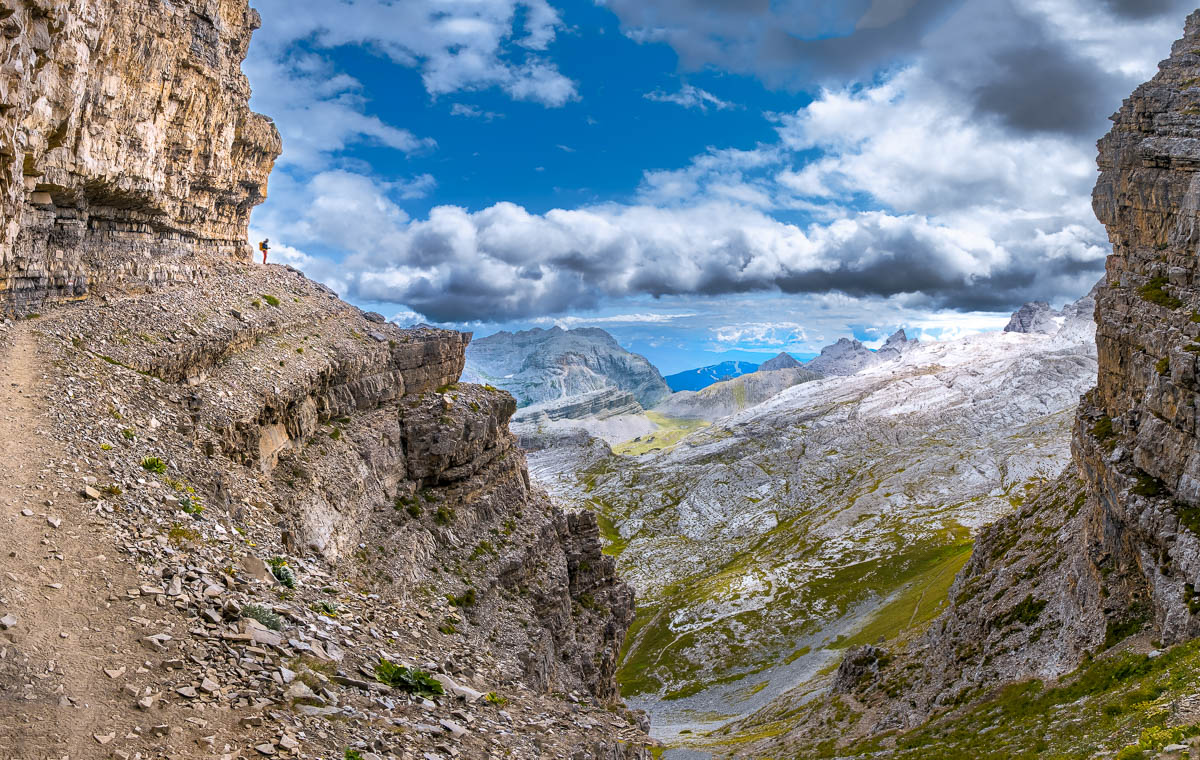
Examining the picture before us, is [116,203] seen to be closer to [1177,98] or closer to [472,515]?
[472,515]

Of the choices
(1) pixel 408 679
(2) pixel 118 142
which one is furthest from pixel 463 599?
(2) pixel 118 142

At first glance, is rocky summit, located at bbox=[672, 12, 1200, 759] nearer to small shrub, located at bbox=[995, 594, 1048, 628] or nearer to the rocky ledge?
small shrub, located at bbox=[995, 594, 1048, 628]

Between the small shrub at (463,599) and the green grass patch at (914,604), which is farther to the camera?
the green grass patch at (914,604)

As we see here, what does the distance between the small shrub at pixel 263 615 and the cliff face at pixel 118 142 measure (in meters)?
25.2

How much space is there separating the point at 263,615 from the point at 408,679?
18.4 feet

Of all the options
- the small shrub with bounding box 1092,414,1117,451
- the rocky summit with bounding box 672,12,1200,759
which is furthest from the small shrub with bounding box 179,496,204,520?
the small shrub with bounding box 1092,414,1117,451

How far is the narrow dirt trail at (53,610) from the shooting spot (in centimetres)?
1596

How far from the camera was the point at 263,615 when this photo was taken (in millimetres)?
22281

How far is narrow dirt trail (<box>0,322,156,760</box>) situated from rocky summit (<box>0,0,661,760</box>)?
71mm

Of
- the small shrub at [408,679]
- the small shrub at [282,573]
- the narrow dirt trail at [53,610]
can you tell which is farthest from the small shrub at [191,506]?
the small shrub at [408,679]

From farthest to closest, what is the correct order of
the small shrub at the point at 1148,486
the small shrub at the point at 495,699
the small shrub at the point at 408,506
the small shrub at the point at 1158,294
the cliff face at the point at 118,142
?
the small shrub at the point at 1158,294
the small shrub at the point at 408,506
the small shrub at the point at 1148,486
the cliff face at the point at 118,142
the small shrub at the point at 495,699

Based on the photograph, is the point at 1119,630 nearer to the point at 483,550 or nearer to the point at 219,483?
the point at 483,550

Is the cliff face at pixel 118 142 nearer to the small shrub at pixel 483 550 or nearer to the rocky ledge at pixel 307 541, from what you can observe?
the rocky ledge at pixel 307 541

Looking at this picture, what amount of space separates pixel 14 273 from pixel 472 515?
125 ft
